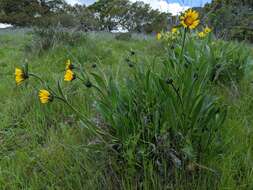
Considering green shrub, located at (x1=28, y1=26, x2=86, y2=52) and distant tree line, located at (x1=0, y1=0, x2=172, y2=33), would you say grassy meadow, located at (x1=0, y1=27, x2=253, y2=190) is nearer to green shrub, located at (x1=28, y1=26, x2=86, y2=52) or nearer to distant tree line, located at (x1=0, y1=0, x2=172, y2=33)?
green shrub, located at (x1=28, y1=26, x2=86, y2=52)

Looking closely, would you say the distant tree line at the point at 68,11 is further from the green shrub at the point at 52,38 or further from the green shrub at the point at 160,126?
the green shrub at the point at 160,126

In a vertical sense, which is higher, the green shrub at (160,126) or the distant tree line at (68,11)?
the distant tree line at (68,11)

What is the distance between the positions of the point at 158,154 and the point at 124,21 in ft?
66.8

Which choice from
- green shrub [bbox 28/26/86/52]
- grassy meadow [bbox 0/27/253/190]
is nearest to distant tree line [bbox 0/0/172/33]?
green shrub [bbox 28/26/86/52]

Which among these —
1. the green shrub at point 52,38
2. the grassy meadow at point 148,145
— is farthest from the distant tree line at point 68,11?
the grassy meadow at point 148,145

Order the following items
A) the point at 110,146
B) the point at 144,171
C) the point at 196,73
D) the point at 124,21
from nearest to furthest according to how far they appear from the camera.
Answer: the point at 144,171, the point at 110,146, the point at 196,73, the point at 124,21

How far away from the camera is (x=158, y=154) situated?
122 cm

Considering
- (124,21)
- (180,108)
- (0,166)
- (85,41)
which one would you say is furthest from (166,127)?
(124,21)

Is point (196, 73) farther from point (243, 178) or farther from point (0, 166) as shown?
point (0, 166)

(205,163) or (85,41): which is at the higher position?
(85,41)

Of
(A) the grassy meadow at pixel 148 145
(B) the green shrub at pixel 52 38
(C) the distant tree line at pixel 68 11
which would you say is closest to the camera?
(A) the grassy meadow at pixel 148 145

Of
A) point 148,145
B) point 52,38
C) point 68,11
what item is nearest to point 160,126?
point 148,145

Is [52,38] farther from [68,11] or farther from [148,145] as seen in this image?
[68,11]

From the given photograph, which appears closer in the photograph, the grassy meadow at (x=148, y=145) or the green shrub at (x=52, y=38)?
the grassy meadow at (x=148, y=145)
